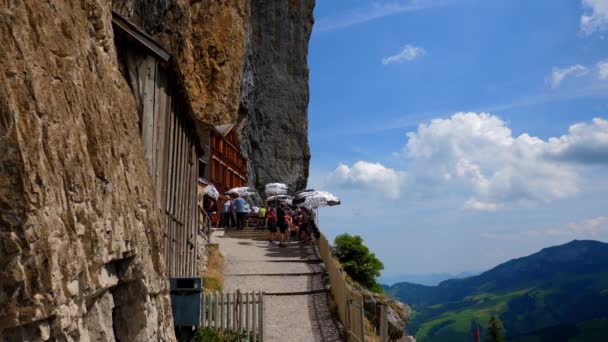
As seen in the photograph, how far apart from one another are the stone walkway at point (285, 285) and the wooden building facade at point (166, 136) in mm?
2673

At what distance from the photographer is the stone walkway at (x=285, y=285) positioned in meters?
12.2

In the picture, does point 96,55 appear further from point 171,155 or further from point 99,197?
point 171,155

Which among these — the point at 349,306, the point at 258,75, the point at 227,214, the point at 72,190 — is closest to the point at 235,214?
the point at 227,214

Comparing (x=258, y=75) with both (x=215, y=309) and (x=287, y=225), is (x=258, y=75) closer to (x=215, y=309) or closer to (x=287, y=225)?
(x=287, y=225)

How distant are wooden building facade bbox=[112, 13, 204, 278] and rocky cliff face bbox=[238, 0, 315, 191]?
135 feet

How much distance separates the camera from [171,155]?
33.3 ft

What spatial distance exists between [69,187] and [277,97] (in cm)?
5544

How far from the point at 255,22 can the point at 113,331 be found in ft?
182

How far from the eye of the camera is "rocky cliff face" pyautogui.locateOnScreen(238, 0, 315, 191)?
5628cm

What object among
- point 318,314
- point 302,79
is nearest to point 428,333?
point 302,79

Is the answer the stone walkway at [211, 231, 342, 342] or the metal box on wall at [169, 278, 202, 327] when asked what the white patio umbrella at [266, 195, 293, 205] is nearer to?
the stone walkway at [211, 231, 342, 342]

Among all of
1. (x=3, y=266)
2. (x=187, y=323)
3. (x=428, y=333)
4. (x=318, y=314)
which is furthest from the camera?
(x=428, y=333)

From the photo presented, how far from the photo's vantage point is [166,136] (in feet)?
31.9

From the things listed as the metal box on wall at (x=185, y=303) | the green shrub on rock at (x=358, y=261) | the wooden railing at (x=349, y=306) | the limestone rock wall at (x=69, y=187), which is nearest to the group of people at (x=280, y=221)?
the green shrub on rock at (x=358, y=261)
